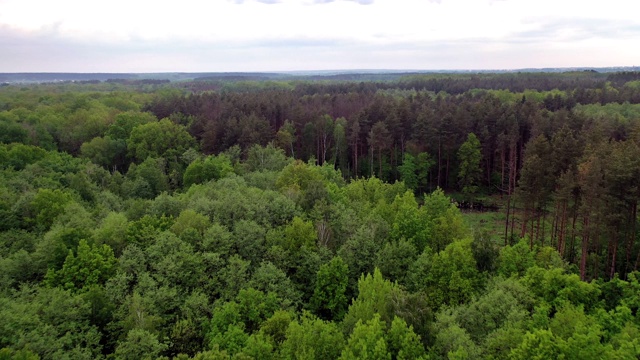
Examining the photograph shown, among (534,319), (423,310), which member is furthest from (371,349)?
(534,319)

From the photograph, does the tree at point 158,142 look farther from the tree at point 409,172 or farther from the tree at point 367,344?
the tree at point 367,344

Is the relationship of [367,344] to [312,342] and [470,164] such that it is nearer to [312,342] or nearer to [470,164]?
[312,342]

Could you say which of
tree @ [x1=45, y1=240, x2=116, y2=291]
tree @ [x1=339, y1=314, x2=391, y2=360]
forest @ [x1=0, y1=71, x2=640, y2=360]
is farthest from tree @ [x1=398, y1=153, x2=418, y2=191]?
tree @ [x1=339, y1=314, x2=391, y2=360]

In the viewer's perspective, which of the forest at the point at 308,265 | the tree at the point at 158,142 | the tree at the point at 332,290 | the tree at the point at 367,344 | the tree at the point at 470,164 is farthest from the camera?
the tree at the point at 158,142

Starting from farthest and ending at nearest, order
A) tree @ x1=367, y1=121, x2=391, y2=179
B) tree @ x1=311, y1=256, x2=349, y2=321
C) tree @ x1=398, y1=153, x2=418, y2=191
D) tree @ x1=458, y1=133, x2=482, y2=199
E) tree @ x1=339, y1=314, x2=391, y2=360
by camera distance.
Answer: tree @ x1=367, y1=121, x2=391, y2=179, tree @ x1=398, y1=153, x2=418, y2=191, tree @ x1=458, y1=133, x2=482, y2=199, tree @ x1=311, y1=256, x2=349, y2=321, tree @ x1=339, y1=314, x2=391, y2=360

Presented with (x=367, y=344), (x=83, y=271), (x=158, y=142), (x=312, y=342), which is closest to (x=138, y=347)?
(x=312, y=342)

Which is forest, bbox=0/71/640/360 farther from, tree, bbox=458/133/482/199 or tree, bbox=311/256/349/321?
tree, bbox=458/133/482/199

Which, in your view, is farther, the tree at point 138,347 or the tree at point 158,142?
the tree at point 158,142

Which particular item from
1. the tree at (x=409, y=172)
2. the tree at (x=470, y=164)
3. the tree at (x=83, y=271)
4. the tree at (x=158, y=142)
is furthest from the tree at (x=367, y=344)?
the tree at (x=158, y=142)

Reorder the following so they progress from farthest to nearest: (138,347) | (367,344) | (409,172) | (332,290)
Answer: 1. (409,172)
2. (332,290)
3. (138,347)
4. (367,344)
